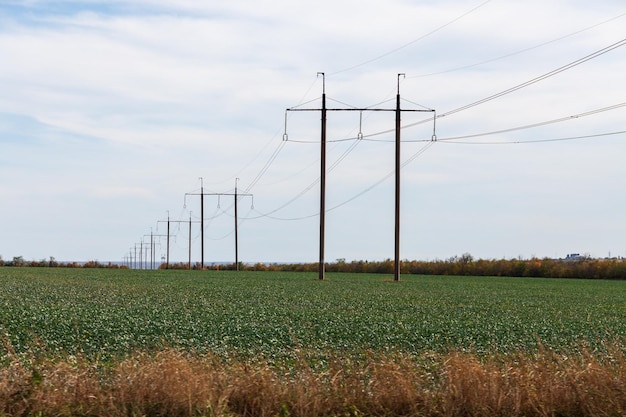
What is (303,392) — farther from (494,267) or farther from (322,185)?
(494,267)

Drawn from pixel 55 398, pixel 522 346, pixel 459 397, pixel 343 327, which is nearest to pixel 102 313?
pixel 343 327

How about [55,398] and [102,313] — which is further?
[102,313]

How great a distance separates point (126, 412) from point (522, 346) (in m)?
10.7

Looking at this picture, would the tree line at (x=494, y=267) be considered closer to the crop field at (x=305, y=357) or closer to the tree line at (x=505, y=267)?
the tree line at (x=505, y=267)

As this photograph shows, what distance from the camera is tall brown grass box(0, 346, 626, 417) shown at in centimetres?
1085

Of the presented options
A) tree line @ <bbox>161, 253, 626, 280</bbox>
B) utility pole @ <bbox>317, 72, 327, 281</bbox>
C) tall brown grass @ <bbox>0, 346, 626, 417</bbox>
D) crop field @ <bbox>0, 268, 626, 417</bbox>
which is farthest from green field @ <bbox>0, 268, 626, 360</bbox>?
tree line @ <bbox>161, 253, 626, 280</bbox>

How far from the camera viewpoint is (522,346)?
61.4ft

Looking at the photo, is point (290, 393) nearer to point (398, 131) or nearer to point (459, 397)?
point (459, 397)

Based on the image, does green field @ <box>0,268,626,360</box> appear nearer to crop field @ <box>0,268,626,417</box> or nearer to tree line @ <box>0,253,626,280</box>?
crop field @ <box>0,268,626,417</box>

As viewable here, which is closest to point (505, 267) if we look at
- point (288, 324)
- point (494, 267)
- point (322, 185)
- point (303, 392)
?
point (494, 267)

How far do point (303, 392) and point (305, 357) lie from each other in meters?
4.65

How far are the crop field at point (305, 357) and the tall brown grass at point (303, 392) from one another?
18 millimetres

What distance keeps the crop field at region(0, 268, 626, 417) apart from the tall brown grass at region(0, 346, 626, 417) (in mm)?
18

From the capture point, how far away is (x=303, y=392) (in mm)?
11102
